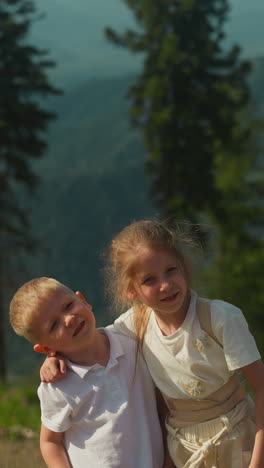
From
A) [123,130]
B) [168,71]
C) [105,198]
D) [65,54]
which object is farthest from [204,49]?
[123,130]

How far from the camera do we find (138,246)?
2.27 m

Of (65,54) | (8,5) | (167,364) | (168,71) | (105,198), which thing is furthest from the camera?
(65,54)

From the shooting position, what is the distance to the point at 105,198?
83.6 metres

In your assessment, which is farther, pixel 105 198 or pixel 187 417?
pixel 105 198

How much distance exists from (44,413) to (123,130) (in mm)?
112299

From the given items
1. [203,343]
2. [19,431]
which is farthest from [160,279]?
[19,431]

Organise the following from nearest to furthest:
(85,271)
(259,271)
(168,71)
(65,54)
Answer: (168,71) → (259,271) → (85,271) → (65,54)

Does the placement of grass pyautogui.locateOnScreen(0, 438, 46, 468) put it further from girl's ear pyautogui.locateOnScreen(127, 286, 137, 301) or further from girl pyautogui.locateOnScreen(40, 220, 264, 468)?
girl's ear pyautogui.locateOnScreen(127, 286, 137, 301)

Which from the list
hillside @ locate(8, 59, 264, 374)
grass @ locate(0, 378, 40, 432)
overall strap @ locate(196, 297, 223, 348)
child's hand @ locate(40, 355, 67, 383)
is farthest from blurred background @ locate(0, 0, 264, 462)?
hillside @ locate(8, 59, 264, 374)

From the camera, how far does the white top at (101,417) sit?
2.30 metres

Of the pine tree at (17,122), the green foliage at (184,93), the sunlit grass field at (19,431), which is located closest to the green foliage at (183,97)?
the green foliage at (184,93)

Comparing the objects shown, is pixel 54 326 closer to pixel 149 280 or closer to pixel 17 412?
pixel 149 280

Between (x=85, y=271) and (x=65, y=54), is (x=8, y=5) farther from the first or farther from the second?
(x=65, y=54)

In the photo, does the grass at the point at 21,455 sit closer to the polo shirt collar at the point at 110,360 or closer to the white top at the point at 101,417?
the white top at the point at 101,417
